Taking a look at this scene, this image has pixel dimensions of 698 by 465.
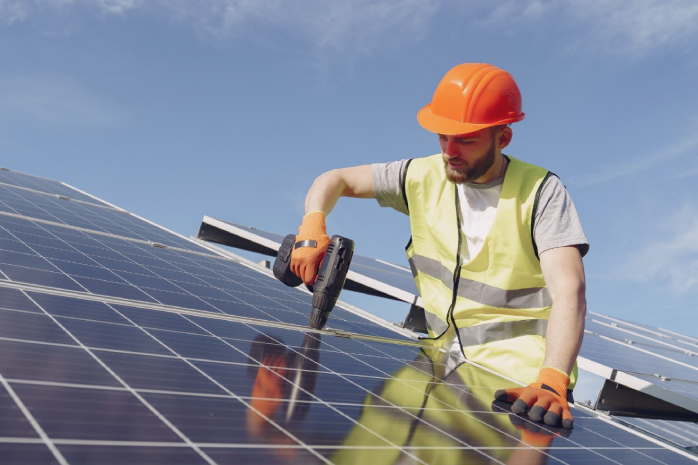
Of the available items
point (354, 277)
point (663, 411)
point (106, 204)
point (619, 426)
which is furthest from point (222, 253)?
point (619, 426)

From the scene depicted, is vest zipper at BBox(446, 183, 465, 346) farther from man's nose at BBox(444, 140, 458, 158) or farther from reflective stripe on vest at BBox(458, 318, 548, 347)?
man's nose at BBox(444, 140, 458, 158)

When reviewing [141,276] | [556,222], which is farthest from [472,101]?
[141,276]

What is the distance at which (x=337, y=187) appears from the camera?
5270 mm

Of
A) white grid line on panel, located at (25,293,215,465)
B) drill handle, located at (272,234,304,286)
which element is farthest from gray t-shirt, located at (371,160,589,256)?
white grid line on panel, located at (25,293,215,465)

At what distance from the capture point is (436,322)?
5203 millimetres

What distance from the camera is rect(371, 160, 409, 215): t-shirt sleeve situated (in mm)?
5176

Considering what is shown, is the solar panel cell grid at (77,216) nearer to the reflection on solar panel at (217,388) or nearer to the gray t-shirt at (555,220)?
the reflection on solar panel at (217,388)

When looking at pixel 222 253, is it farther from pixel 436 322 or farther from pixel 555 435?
pixel 555 435

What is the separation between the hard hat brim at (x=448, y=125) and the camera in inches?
181

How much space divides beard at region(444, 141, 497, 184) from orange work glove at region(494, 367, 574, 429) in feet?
5.09

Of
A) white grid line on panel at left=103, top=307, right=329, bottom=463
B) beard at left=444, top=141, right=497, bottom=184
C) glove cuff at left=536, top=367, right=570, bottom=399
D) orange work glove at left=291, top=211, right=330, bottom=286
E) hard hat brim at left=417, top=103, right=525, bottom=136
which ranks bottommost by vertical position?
white grid line on panel at left=103, top=307, right=329, bottom=463

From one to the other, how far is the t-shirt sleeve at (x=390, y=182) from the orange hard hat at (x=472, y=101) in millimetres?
464

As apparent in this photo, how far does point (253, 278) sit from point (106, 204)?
20.3ft

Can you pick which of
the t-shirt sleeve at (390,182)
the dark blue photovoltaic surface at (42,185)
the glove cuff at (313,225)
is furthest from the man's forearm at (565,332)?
the dark blue photovoltaic surface at (42,185)
